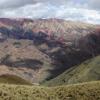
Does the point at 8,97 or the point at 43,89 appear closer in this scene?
the point at 8,97

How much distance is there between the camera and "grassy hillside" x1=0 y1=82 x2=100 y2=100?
1732 inches

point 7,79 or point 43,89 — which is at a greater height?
point 7,79

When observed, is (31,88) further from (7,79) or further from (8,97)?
(7,79)

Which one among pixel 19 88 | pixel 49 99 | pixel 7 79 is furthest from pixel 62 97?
pixel 7 79

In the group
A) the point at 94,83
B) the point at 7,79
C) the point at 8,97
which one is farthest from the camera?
the point at 7,79

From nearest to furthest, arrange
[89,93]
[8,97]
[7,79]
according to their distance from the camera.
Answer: [8,97] → [89,93] → [7,79]

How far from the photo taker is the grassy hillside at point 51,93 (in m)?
44.0

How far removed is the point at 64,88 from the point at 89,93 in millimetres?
3785

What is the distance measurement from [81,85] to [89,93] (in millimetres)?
2776

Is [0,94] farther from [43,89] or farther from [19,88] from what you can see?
[43,89]

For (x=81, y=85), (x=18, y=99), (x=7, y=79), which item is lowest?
(x=18, y=99)

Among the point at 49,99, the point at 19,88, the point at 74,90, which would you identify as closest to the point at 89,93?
the point at 74,90

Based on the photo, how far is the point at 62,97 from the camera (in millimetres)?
45688

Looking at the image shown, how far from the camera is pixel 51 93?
47062mm
